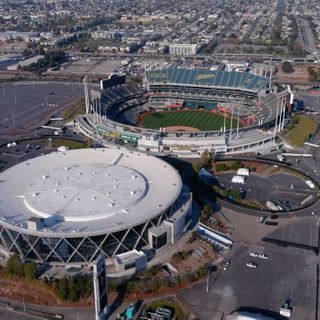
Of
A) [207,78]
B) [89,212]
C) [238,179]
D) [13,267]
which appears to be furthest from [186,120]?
[13,267]

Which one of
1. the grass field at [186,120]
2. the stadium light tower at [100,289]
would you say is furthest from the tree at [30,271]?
the grass field at [186,120]

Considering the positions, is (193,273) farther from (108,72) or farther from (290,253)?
(108,72)

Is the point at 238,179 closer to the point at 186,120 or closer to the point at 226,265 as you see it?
the point at 226,265

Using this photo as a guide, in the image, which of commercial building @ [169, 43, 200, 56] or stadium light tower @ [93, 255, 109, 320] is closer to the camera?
stadium light tower @ [93, 255, 109, 320]

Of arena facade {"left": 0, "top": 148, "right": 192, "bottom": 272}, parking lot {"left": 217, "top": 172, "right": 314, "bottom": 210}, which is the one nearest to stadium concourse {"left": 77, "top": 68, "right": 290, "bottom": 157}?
parking lot {"left": 217, "top": 172, "right": 314, "bottom": 210}

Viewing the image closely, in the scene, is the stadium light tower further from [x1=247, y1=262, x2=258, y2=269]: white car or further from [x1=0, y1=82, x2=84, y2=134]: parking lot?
[x1=0, y1=82, x2=84, y2=134]: parking lot

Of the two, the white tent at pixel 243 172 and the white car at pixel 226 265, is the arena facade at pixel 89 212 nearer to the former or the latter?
the white car at pixel 226 265

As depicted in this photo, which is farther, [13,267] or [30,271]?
[13,267]
